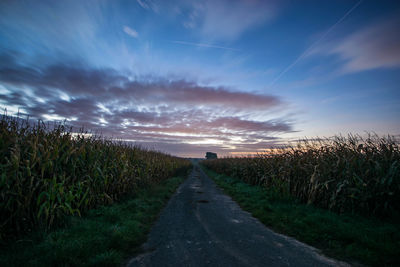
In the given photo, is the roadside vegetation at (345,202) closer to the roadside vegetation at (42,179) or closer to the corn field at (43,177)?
the roadside vegetation at (42,179)

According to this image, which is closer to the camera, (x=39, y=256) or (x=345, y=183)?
(x=39, y=256)

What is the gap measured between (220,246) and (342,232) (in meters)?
3.17

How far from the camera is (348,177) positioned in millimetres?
6199

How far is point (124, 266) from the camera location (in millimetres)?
3277

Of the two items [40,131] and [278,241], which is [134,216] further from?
[278,241]

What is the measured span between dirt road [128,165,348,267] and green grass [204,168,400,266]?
440 mm

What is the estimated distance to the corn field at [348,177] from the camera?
5.55 metres

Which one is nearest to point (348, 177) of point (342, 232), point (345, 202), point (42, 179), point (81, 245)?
point (345, 202)

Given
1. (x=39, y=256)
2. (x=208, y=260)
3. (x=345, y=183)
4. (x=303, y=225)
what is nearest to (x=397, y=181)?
(x=345, y=183)

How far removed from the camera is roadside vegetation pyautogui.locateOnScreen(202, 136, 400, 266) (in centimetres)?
401

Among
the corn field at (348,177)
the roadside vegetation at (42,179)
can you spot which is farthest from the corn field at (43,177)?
the corn field at (348,177)

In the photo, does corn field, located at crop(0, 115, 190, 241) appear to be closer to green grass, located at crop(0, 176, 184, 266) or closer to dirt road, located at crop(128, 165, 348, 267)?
green grass, located at crop(0, 176, 184, 266)

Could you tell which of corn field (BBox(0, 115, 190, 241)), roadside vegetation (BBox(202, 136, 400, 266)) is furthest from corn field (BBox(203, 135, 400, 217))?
corn field (BBox(0, 115, 190, 241))

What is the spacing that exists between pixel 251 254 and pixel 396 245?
10.2ft
